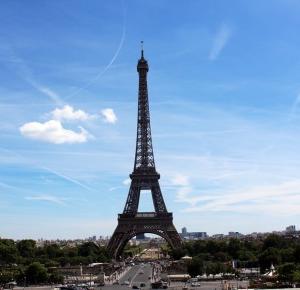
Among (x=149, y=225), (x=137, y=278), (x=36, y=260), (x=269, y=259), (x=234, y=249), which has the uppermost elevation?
(x=149, y=225)

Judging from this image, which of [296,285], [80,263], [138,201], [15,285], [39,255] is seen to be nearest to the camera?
[296,285]

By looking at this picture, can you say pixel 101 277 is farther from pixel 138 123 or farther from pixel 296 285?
pixel 138 123

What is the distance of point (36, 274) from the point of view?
70.0m

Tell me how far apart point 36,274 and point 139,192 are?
3009 centimetres

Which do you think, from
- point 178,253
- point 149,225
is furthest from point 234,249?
point 149,225

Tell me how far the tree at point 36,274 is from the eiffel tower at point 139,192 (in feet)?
85.3

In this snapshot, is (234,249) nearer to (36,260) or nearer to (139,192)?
(139,192)

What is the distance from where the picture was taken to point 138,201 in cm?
9756

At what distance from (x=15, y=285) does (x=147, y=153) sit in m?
34.2

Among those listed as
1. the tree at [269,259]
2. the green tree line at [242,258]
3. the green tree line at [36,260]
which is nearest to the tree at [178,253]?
the green tree line at [242,258]

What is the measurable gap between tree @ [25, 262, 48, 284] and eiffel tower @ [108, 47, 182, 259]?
26001 millimetres

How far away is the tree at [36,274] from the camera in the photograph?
6994cm

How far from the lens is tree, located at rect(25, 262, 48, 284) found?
229 feet

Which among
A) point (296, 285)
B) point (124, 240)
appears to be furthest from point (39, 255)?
point (296, 285)
